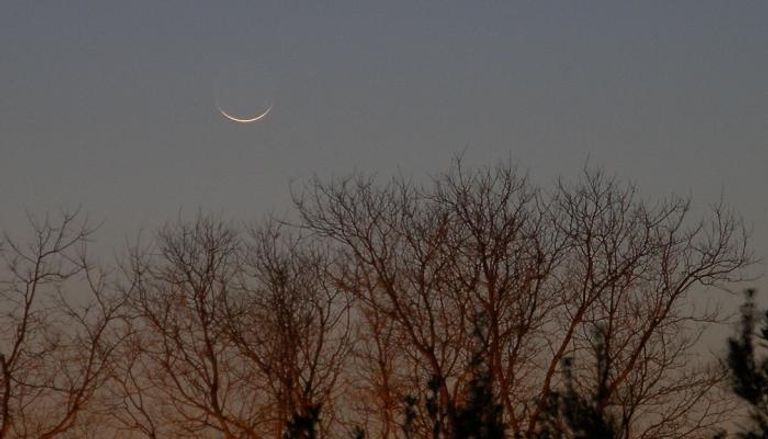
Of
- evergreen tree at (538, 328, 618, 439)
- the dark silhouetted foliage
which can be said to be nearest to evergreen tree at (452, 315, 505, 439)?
evergreen tree at (538, 328, 618, 439)

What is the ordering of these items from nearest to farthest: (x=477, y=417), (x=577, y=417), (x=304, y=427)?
(x=304, y=427) → (x=477, y=417) → (x=577, y=417)

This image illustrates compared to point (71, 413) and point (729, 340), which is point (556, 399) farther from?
point (71, 413)

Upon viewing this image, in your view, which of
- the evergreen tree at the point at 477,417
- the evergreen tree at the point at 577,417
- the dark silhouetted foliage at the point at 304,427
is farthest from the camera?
the evergreen tree at the point at 577,417

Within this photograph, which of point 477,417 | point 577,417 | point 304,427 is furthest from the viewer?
point 577,417

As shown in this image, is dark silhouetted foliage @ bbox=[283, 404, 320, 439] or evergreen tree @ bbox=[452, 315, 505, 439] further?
→ evergreen tree @ bbox=[452, 315, 505, 439]

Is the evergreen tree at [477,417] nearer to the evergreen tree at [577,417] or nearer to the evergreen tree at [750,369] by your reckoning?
the evergreen tree at [577,417]

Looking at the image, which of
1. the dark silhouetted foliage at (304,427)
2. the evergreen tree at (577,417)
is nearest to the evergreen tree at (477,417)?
the evergreen tree at (577,417)

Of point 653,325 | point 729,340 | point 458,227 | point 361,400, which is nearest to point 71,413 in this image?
point 361,400

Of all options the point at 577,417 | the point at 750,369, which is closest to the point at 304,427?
the point at 577,417

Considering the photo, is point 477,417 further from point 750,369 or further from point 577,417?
point 750,369

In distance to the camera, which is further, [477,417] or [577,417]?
[577,417]

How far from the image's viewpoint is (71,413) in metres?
26.5

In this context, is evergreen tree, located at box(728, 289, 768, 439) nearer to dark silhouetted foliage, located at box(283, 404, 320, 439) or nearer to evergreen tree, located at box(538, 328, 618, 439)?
evergreen tree, located at box(538, 328, 618, 439)

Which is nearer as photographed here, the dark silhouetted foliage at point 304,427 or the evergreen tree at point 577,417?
the dark silhouetted foliage at point 304,427
